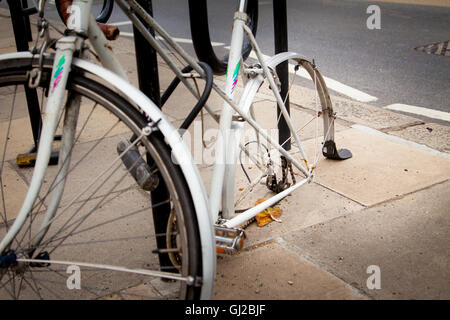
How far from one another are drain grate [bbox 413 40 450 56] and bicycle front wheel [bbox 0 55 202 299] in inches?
181

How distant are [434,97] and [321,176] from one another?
7.70ft

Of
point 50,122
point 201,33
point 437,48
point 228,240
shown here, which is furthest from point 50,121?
point 437,48

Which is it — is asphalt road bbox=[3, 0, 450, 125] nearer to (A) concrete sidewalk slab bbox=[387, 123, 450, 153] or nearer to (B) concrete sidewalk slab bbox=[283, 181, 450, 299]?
(A) concrete sidewalk slab bbox=[387, 123, 450, 153]

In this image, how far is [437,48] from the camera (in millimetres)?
6812

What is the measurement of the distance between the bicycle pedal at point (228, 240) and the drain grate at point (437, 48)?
18.0 feet

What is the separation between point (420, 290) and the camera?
2.18 meters

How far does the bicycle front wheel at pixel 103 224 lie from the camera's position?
155cm

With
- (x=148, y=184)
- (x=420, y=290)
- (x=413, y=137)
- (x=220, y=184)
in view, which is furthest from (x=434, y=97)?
(x=148, y=184)

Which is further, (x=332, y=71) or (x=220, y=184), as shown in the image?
(x=332, y=71)

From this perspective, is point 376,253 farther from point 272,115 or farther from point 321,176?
point 272,115

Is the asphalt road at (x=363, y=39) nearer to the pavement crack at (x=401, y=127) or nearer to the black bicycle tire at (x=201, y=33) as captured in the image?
the pavement crack at (x=401, y=127)

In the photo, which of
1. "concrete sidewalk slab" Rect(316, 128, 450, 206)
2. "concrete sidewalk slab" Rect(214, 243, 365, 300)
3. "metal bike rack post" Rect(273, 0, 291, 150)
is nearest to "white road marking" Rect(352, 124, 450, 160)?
"concrete sidewalk slab" Rect(316, 128, 450, 206)

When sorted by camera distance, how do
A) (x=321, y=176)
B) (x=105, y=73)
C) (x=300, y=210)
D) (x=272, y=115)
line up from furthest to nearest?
(x=272, y=115) → (x=321, y=176) → (x=300, y=210) → (x=105, y=73)

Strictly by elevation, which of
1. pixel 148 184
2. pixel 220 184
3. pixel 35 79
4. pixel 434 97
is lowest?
pixel 434 97
